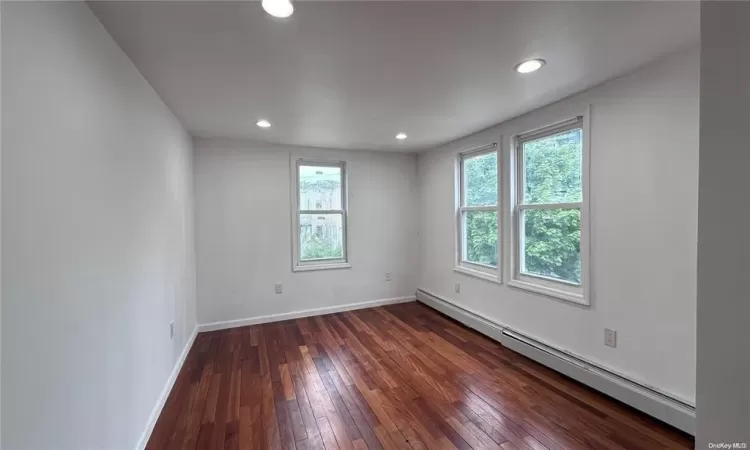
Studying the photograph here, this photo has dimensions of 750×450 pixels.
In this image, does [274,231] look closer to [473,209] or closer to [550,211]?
[473,209]

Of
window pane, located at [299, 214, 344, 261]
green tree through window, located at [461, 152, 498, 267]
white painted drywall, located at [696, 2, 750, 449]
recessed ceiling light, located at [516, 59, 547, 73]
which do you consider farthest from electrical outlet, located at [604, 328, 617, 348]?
window pane, located at [299, 214, 344, 261]

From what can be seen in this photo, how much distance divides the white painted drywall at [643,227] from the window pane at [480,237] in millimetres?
923

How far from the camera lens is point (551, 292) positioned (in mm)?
2709

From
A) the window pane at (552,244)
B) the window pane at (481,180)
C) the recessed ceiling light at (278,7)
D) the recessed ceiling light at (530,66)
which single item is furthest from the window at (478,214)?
the recessed ceiling light at (278,7)

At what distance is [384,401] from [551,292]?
165cm

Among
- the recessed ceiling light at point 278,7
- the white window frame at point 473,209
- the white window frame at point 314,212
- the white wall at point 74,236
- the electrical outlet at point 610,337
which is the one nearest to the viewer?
the white wall at point 74,236

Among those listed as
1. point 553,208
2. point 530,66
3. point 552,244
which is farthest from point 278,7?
point 552,244

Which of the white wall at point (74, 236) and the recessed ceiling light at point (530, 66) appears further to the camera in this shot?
the recessed ceiling light at point (530, 66)

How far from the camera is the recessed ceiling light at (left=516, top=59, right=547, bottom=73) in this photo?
6.27ft

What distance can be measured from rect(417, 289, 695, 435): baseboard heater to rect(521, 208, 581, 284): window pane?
62 cm

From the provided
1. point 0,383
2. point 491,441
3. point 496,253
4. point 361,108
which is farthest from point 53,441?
point 496,253

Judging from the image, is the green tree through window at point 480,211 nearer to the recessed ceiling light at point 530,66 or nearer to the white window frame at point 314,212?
the recessed ceiling light at point 530,66

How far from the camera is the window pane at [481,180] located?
11.4ft

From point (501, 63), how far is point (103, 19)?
6.67ft
